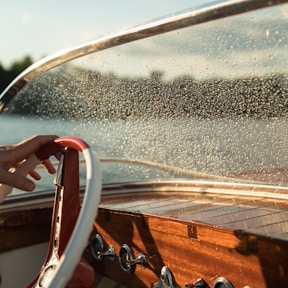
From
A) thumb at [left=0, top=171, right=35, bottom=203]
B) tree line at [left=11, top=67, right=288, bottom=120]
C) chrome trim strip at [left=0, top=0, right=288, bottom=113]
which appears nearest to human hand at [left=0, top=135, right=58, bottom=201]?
thumb at [left=0, top=171, right=35, bottom=203]

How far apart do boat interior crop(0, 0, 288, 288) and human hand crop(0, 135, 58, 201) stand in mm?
30

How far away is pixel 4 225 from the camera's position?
2.04 meters

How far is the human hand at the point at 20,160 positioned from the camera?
3.93 feet

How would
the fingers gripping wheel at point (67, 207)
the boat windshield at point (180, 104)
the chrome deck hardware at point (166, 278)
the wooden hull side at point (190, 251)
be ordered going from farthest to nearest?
the boat windshield at point (180, 104) < the chrome deck hardware at point (166, 278) < the wooden hull side at point (190, 251) < the fingers gripping wheel at point (67, 207)

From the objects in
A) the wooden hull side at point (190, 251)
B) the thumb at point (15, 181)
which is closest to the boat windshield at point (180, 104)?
the wooden hull side at point (190, 251)

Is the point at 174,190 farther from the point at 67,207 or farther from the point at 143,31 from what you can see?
the point at 67,207

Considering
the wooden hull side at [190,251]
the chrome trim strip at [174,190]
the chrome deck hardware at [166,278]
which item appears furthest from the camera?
the chrome trim strip at [174,190]

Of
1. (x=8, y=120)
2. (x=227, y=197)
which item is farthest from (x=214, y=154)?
(x=8, y=120)

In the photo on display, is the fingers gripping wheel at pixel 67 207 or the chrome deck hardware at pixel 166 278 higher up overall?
the fingers gripping wheel at pixel 67 207

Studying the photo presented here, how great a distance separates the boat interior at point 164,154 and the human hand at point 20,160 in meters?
0.03

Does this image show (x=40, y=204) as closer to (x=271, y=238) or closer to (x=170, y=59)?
(x=170, y=59)

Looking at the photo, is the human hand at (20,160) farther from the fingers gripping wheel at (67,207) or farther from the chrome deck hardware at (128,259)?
the chrome deck hardware at (128,259)

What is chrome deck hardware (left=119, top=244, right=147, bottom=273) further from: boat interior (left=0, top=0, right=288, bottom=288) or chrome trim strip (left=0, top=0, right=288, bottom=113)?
chrome trim strip (left=0, top=0, right=288, bottom=113)

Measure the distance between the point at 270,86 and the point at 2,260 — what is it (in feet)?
3.90
